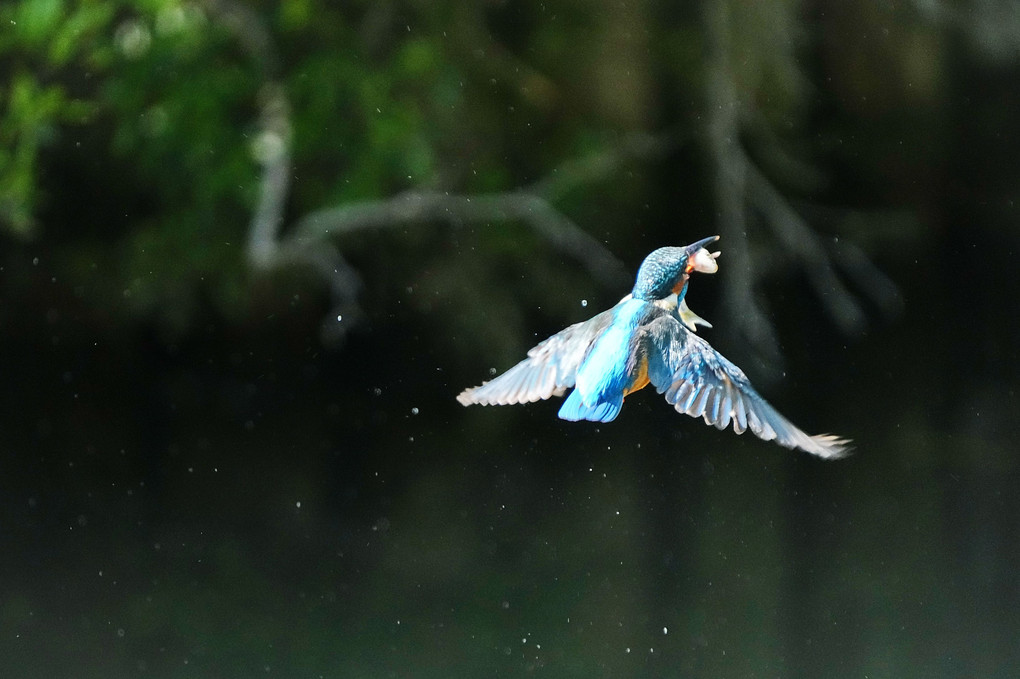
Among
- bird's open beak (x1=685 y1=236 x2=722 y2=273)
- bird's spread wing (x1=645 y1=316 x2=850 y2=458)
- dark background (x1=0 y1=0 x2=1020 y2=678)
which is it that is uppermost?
dark background (x1=0 y1=0 x2=1020 y2=678)

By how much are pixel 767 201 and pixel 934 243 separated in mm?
545

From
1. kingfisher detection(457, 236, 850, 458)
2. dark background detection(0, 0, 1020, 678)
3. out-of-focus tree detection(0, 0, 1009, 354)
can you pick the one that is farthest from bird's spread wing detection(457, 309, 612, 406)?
out-of-focus tree detection(0, 0, 1009, 354)

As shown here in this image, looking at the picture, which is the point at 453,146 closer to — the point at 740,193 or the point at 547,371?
the point at 740,193

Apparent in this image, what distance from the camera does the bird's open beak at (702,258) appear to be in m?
0.71

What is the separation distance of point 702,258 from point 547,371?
0.19 metres

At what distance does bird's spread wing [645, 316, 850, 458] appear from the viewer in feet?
2.55

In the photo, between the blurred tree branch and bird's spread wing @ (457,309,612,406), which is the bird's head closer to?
bird's spread wing @ (457,309,612,406)

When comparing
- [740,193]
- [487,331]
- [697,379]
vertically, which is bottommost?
[697,379]

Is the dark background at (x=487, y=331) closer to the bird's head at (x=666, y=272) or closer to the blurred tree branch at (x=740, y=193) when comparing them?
the blurred tree branch at (x=740, y=193)

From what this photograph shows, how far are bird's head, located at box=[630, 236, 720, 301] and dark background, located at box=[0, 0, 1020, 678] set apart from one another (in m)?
1.70

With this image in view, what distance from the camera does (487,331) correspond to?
265cm

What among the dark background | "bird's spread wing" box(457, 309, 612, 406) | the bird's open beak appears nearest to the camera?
the bird's open beak

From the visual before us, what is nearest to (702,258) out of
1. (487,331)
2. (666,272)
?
(666,272)

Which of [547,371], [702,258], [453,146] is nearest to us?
[702,258]
